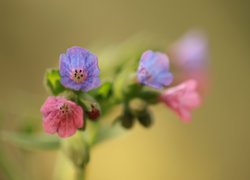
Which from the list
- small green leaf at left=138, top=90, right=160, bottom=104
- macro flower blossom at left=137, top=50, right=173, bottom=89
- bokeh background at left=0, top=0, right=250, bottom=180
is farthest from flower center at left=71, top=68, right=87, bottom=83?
bokeh background at left=0, top=0, right=250, bottom=180

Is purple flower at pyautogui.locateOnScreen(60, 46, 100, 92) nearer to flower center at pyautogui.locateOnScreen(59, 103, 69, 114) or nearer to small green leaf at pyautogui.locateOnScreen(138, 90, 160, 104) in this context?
flower center at pyautogui.locateOnScreen(59, 103, 69, 114)

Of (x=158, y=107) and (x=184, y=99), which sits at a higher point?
(x=158, y=107)

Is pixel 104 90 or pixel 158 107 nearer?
pixel 104 90

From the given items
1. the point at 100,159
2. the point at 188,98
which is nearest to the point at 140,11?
the point at 100,159

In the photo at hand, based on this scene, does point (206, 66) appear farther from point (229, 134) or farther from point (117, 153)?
point (229, 134)

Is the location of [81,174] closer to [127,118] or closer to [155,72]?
[127,118]

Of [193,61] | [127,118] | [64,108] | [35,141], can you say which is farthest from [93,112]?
[193,61]

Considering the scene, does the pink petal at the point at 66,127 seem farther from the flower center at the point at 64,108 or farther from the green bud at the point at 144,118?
the green bud at the point at 144,118
